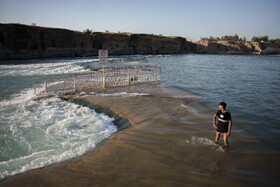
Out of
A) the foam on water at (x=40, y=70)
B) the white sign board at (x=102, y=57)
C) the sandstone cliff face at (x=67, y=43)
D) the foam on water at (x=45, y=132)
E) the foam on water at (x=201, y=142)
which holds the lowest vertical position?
the foam on water at (x=45, y=132)

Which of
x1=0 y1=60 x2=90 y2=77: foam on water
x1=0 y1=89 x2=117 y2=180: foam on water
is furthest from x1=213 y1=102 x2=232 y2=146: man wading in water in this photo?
x1=0 y1=60 x2=90 y2=77: foam on water

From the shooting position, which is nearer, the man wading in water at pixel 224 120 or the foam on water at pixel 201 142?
the man wading in water at pixel 224 120

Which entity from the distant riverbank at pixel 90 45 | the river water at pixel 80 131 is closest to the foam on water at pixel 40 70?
the river water at pixel 80 131

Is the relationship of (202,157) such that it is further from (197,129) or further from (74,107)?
(74,107)

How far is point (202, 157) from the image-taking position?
229 inches

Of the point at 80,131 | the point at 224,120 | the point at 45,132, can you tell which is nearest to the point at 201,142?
the point at 224,120

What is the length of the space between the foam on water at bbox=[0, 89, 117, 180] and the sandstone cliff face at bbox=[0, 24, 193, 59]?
4794 centimetres

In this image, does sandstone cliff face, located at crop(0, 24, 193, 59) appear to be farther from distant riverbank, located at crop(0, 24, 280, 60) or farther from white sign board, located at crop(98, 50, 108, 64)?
white sign board, located at crop(98, 50, 108, 64)

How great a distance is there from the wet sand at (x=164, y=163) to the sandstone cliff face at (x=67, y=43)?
182 ft

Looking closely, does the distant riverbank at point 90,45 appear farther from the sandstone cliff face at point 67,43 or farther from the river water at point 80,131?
the river water at point 80,131

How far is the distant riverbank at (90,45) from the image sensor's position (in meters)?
52.6

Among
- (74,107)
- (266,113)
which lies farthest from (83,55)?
(266,113)

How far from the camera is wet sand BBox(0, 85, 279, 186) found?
15.8ft

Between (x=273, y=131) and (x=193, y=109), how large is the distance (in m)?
3.61
